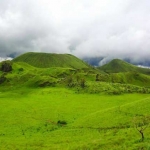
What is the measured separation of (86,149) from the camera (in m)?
42.5

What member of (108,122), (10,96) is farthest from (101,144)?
(10,96)

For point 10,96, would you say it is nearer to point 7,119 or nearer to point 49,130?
point 7,119

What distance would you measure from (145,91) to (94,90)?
36.0 metres

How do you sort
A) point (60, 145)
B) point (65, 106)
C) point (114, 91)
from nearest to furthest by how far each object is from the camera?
point (60, 145)
point (65, 106)
point (114, 91)

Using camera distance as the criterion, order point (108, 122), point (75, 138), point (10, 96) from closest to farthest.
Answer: point (75, 138)
point (108, 122)
point (10, 96)

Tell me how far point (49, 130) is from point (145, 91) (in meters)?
111

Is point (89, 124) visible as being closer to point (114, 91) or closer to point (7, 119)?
point (7, 119)

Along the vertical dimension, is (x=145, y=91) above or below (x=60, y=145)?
above

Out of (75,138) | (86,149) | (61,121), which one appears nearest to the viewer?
(86,149)

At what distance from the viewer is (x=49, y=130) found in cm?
6675

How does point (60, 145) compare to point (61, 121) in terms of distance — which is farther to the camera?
point (61, 121)

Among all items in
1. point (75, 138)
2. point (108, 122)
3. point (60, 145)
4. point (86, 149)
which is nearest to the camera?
point (86, 149)

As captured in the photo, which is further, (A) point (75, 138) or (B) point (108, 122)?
(B) point (108, 122)

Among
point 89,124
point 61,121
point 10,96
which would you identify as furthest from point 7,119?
point 10,96
